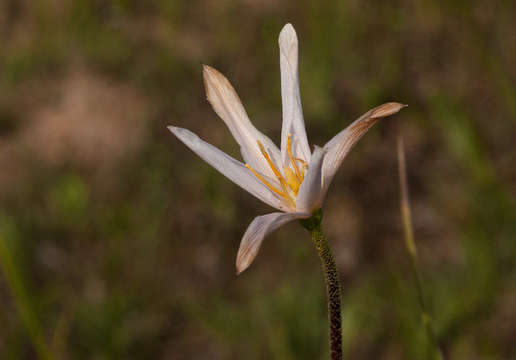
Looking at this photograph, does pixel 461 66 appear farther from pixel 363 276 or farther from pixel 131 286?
pixel 131 286

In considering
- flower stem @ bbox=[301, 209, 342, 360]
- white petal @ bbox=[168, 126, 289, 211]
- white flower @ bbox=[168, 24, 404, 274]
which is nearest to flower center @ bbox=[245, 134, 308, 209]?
white flower @ bbox=[168, 24, 404, 274]

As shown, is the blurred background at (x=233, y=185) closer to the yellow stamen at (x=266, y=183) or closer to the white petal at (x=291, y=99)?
the yellow stamen at (x=266, y=183)

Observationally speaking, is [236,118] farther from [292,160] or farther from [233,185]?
[233,185]

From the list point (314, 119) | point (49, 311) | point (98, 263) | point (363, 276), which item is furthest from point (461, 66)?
point (49, 311)

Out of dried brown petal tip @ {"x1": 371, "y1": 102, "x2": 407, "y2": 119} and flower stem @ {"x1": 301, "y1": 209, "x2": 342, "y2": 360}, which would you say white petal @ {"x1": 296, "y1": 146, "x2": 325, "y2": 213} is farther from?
dried brown petal tip @ {"x1": 371, "y1": 102, "x2": 407, "y2": 119}

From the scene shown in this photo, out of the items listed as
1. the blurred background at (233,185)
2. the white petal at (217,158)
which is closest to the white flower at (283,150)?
the white petal at (217,158)

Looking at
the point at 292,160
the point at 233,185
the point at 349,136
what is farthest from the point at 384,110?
the point at 233,185
